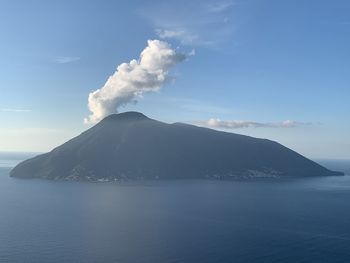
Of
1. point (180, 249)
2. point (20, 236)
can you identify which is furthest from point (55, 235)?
point (180, 249)

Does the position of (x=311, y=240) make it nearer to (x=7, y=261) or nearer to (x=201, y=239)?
(x=201, y=239)

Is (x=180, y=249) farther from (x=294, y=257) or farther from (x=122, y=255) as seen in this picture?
(x=294, y=257)

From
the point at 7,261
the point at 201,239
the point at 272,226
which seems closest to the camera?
the point at 7,261

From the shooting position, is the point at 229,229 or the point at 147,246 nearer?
the point at 147,246

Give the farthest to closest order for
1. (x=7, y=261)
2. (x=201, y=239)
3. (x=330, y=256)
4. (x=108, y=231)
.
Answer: (x=108, y=231)
(x=201, y=239)
(x=330, y=256)
(x=7, y=261)

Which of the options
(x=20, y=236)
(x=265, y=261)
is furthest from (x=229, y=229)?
(x=20, y=236)

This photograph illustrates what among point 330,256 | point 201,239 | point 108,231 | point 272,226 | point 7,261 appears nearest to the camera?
point 7,261

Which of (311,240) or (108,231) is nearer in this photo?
(311,240)

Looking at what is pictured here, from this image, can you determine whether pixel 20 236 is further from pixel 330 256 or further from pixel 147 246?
pixel 330 256
